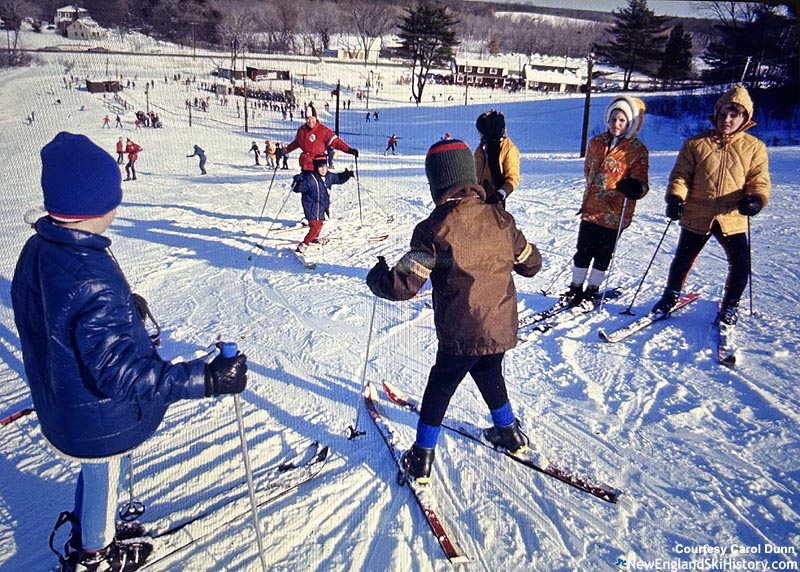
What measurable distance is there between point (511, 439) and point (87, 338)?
2.09 m

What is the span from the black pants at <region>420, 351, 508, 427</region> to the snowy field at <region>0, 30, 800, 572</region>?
495mm

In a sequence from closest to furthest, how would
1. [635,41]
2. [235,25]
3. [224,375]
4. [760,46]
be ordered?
[224,375]
[760,46]
[635,41]
[235,25]

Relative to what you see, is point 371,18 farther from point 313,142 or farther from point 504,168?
point 504,168

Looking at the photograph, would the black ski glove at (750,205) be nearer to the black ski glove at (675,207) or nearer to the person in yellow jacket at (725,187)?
the person in yellow jacket at (725,187)

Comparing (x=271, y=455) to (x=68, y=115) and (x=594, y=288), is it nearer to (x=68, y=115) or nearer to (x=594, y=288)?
(x=594, y=288)

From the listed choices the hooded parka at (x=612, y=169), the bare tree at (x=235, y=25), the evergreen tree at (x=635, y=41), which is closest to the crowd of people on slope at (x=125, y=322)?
the hooded parka at (x=612, y=169)

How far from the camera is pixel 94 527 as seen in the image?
1768 millimetres

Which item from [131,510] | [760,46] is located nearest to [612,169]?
[131,510]

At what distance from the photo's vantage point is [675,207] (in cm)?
368

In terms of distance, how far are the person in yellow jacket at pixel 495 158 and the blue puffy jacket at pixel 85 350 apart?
10.9 feet

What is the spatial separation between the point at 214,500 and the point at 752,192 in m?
4.22

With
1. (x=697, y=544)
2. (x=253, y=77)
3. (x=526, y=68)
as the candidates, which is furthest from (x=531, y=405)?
(x=526, y=68)

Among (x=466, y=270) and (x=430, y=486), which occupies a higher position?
(x=466, y=270)

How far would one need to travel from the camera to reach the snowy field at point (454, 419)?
2139 millimetres
